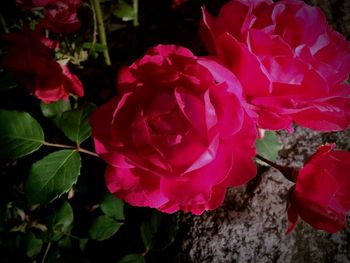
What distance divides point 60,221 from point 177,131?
57 centimetres

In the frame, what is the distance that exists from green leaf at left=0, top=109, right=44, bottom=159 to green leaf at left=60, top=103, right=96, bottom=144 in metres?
0.06

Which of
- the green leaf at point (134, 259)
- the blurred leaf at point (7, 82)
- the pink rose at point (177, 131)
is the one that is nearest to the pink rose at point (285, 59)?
the pink rose at point (177, 131)

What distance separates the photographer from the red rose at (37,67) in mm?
761

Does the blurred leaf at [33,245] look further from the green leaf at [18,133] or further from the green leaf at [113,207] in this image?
the green leaf at [18,133]

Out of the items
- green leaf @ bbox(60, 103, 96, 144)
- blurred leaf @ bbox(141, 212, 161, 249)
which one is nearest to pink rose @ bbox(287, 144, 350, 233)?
blurred leaf @ bbox(141, 212, 161, 249)

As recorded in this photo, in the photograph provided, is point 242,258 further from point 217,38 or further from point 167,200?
point 217,38

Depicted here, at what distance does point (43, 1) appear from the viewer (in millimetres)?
826

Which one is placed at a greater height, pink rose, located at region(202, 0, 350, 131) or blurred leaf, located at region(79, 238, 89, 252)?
pink rose, located at region(202, 0, 350, 131)

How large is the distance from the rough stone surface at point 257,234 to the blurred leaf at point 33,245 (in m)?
0.42

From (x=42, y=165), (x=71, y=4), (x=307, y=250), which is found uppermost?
(x=71, y=4)

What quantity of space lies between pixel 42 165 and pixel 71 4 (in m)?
0.40

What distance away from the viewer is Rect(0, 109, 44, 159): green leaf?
77 cm

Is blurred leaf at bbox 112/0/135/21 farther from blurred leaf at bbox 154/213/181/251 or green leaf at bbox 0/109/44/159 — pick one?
blurred leaf at bbox 154/213/181/251

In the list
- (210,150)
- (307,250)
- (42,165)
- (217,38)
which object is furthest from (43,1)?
(307,250)
